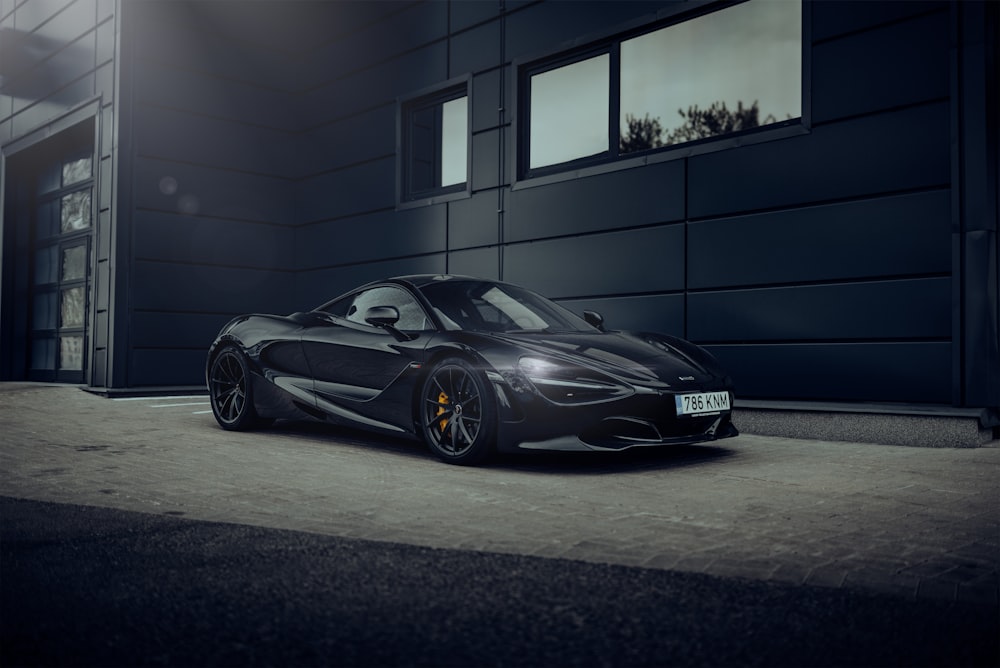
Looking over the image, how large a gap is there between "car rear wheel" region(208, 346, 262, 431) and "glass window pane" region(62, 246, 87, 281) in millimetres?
7947

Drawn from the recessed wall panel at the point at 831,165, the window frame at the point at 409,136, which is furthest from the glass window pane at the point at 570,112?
the recessed wall panel at the point at 831,165

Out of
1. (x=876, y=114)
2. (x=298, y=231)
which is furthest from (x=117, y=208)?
(x=876, y=114)

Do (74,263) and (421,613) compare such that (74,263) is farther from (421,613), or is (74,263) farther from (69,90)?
(421,613)

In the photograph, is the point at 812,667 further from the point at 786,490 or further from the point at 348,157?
the point at 348,157

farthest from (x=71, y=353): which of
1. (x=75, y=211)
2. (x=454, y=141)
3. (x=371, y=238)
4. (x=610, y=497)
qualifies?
(x=610, y=497)

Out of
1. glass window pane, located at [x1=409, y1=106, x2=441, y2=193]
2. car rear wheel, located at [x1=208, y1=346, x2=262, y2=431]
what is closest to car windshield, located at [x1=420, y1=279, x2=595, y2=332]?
car rear wheel, located at [x1=208, y1=346, x2=262, y2=431]

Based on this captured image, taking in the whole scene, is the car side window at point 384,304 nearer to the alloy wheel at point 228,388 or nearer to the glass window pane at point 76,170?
the alloy wheel at point 228,388

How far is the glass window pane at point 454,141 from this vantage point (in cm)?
1157

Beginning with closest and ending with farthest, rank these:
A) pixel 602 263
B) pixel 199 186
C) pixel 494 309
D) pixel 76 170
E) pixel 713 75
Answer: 1. pixel 494 309
2. pixel 713 75
3. pixel 602 263
4. pixel 199 186
5. pixel 76 170

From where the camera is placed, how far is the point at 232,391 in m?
7.49

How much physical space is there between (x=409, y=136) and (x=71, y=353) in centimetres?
703

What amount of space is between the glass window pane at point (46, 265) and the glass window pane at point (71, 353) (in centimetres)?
120

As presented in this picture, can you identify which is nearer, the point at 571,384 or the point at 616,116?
the point at 571,384

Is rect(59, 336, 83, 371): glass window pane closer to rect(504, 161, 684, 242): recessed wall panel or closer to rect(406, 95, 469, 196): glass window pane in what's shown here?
rect(406, 95, 469, 196): glass window pane
